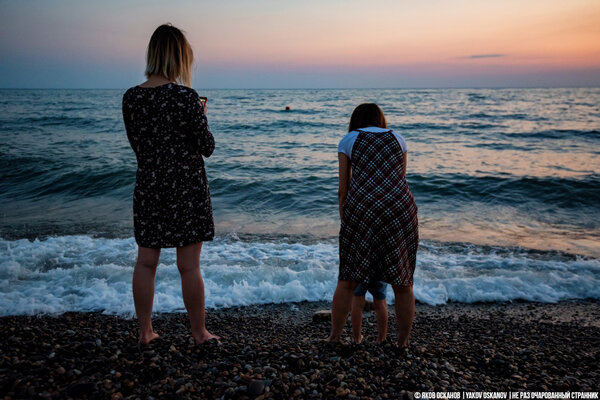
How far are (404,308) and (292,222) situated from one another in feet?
17.6

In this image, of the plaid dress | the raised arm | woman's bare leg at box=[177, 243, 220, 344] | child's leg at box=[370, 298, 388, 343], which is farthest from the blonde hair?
child's leg at box=[370, 298, 388, 343]

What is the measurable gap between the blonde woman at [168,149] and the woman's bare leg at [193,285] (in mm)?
20

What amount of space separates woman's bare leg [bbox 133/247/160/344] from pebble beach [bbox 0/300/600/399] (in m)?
0.17

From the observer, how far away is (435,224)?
7871mm

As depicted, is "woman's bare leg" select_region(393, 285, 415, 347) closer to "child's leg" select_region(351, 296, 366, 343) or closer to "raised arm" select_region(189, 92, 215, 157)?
"child's leg" select_region(351, 296, 366, 343)

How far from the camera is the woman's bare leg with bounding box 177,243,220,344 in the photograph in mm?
2639

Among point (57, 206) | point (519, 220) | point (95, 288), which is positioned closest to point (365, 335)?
point (95, 288)

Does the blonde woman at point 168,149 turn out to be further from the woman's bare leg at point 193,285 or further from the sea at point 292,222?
the sea at point 292,222

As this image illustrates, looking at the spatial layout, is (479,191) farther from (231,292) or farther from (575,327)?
(231,292)

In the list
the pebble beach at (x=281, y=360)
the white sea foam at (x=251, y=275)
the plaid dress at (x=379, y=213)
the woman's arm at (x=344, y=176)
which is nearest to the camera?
the pebble beach at (x=281, y=360)

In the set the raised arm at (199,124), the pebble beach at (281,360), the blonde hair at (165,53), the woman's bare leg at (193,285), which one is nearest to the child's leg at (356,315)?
the pebble beach at (281,360)

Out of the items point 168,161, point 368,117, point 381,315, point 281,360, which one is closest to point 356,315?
point 381,315

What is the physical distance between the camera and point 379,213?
8.46 feet

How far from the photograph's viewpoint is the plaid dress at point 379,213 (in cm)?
259
